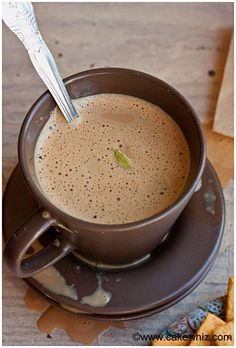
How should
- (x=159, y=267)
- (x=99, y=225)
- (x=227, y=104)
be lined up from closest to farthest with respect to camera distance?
(x=99, y=225)
(x=159, y=267)
(x=227, y=104)

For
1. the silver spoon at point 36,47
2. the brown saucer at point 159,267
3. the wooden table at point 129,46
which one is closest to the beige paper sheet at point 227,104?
the wooden table at point 129,46

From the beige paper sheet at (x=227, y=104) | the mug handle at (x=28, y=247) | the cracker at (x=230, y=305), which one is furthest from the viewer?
the beige paper sheet at (x=227, y=104)

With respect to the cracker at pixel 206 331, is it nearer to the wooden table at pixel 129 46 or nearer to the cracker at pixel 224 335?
the cracker at pixel 224 335

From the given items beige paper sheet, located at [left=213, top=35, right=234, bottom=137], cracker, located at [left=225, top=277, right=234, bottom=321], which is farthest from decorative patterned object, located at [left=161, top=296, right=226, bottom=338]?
beige paper sheet, located at [left=213, top=35, right=234, bottom=137]

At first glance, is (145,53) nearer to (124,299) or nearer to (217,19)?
(217,19)

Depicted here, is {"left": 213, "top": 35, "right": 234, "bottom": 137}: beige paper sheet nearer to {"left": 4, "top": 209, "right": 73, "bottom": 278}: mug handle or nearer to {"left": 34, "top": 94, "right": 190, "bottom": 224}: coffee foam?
{"left": 34, "top": 94, "right": 190, "bottom": 224}: coffee foam

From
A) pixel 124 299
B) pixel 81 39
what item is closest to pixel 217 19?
pixel 81 39

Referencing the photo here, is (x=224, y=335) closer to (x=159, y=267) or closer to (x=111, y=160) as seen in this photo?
(x=159, y=267)

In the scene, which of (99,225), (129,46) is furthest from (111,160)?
(129,46)
